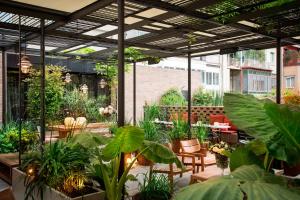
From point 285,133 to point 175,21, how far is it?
13.5 feet

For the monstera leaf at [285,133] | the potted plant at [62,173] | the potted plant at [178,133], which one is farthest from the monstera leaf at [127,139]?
the potted plant at [178,133]

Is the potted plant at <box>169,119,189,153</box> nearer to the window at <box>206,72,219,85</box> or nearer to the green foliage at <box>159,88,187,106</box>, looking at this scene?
the green foliage at <box>159,88,187,106</box>

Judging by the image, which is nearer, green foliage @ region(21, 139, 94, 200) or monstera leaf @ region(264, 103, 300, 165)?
monstera leaf @ region(264, 103, 300, 165)

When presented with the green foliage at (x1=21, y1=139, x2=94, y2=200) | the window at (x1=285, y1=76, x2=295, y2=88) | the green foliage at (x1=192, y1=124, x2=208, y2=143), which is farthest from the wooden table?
the window at (x1=285, y1=76, x2=295, y2=88)

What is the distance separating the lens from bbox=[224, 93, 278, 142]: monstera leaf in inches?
55.1

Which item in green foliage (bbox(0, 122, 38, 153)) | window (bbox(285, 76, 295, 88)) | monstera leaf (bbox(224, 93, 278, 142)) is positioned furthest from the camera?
window (bbox(285, 76, 295, 88))

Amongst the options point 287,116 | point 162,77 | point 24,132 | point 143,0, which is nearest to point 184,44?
point 143,0

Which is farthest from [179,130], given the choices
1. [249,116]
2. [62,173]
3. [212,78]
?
[212,78]

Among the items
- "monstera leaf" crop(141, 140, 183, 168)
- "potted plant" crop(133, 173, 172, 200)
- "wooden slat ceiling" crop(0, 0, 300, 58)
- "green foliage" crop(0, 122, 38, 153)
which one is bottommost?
"potted plant" crop(133, 173, 172, 200)

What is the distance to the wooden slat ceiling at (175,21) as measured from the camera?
3924 mm

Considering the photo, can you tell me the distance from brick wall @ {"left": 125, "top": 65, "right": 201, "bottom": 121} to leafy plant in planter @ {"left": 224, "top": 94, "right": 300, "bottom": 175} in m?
12.6

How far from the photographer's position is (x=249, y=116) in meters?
1.49

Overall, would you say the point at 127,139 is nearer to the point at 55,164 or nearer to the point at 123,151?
the point at 123,151

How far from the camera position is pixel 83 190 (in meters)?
3.50
